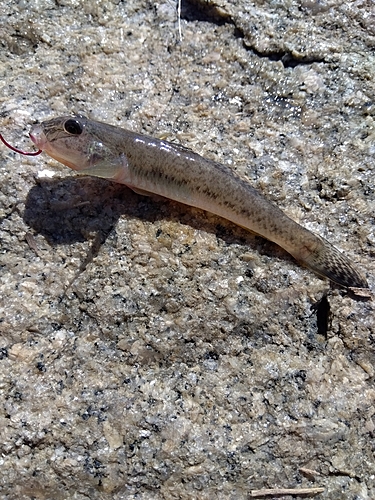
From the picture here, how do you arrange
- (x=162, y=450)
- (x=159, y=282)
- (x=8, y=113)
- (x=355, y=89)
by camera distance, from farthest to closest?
(x=355, y=89) → (x=8, y=113) → (x=159, y=282) → (x=162, y=450)

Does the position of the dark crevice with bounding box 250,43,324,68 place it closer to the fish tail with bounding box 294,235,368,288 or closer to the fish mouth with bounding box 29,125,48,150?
the fish tail with bounding box 294,235,368,288

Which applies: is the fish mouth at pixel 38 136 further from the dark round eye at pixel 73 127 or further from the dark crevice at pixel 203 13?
the dark crevice at pixel 203 13

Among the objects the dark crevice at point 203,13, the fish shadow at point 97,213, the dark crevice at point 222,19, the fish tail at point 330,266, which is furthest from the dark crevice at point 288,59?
the fish tail at point 330,266

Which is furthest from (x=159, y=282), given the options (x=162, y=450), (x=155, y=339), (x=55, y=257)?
(x=162, y=450)

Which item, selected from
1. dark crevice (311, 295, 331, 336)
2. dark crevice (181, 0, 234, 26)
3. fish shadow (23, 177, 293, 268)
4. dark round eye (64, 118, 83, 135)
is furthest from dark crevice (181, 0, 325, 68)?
dark crevice (311, 295, 331, 336)

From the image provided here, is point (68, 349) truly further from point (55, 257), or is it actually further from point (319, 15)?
A: point (319, 15)

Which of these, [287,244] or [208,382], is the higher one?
→ [287,244]

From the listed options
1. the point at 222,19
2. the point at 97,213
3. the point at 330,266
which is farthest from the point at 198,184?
the point at 222,19

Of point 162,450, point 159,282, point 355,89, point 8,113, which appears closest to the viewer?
point 162,450
